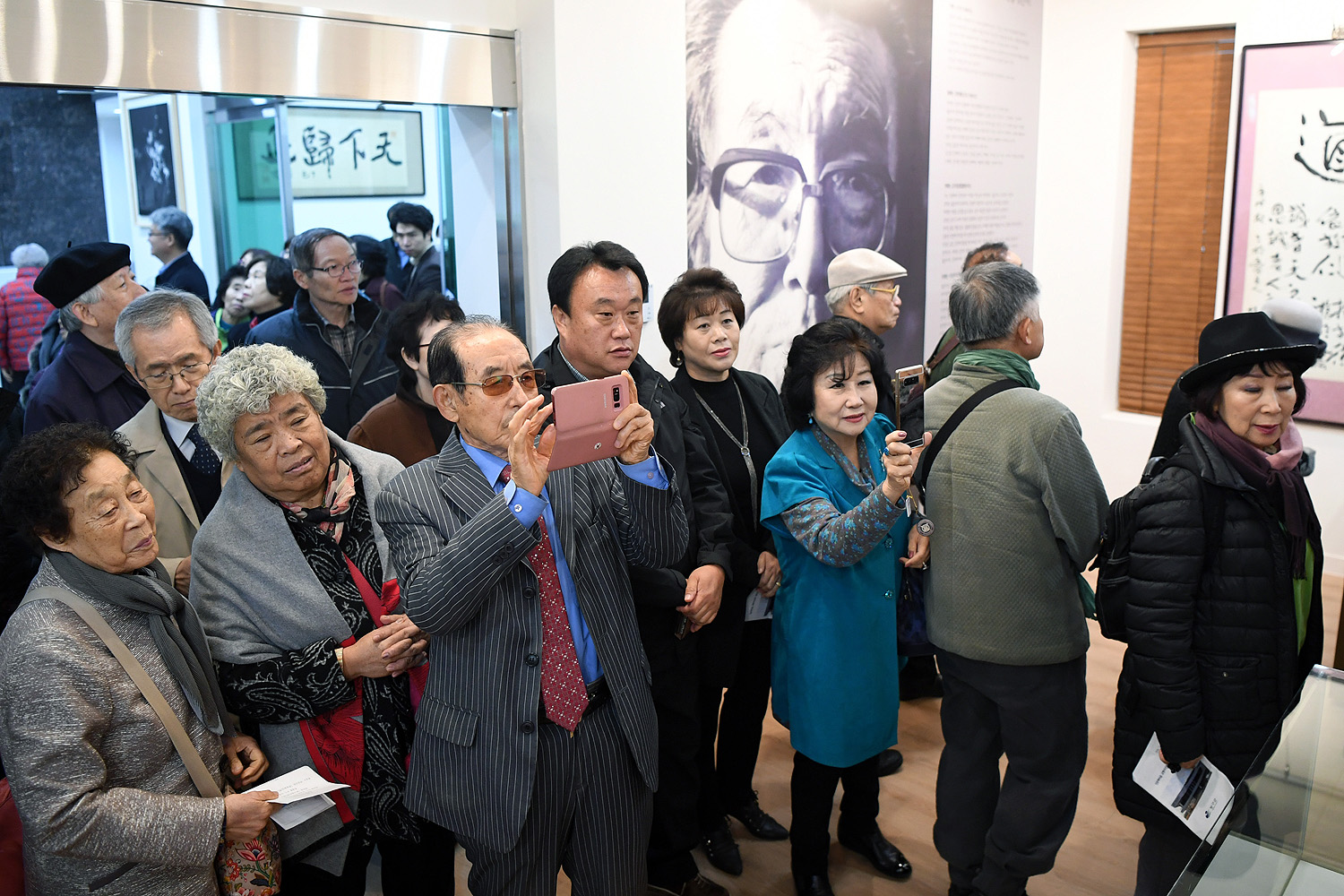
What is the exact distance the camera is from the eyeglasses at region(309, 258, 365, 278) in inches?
143

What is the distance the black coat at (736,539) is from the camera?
2.88 metres

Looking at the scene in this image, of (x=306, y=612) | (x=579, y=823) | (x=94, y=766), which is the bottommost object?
(x=579, y=823)

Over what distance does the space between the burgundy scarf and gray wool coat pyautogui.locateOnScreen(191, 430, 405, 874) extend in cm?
194

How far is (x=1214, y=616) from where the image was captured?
228cm

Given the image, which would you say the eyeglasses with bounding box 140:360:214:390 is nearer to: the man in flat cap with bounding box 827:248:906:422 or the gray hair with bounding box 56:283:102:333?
the gray hair with bounding box 56:283:102:333

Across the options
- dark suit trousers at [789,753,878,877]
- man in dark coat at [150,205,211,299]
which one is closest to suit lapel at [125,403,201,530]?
man in dark coat at [150,205,211,299]

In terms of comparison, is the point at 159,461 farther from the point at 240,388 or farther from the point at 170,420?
the point at 240,388

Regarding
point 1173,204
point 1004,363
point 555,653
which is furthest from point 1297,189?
point 555,653

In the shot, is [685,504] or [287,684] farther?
[685,504]

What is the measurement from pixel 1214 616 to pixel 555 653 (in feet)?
4.74

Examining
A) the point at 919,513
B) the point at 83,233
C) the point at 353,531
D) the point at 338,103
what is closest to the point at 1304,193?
the point at 919,513

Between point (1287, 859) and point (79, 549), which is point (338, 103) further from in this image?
point (1287, 859)

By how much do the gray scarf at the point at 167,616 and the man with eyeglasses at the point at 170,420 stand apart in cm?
47

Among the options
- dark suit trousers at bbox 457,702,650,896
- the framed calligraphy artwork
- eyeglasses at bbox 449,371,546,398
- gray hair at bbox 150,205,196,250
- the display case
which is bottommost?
dark suit trousers at bbox 457,702,650,896
